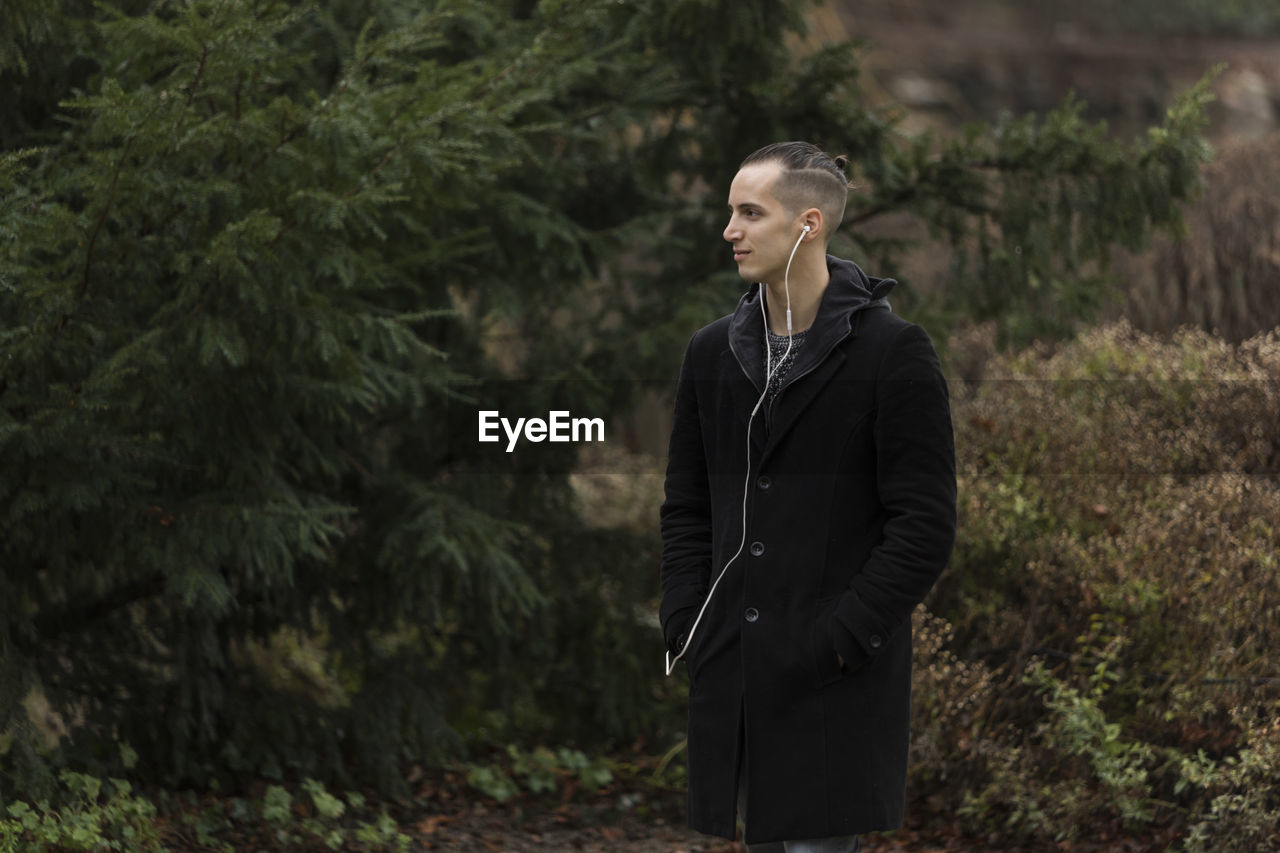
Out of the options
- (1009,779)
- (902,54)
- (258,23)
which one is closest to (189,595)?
(258,23)

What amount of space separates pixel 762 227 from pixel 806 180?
0.13m

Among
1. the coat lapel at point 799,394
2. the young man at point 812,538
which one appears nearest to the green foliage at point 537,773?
the young man at point 812,538

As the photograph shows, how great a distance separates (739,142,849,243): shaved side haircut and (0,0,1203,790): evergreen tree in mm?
1733

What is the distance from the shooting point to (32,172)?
438 centimetres

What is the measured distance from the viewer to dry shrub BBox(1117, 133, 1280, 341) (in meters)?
7.70

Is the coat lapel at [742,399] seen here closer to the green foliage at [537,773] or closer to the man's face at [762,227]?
the man's face at [762,227]

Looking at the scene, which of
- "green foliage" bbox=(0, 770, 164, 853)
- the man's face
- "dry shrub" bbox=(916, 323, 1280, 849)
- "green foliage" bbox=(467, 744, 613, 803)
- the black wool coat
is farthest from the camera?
"green foliage" bbox=(467, 744, 613, 803)

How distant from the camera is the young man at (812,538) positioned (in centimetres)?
263

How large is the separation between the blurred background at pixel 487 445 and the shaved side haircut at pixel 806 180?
1.73 meters

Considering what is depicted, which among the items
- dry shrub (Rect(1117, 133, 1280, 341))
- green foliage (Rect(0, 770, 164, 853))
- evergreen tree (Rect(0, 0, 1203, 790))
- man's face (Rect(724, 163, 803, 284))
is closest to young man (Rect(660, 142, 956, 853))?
man's face (Rect(724, 163, 803, 284))

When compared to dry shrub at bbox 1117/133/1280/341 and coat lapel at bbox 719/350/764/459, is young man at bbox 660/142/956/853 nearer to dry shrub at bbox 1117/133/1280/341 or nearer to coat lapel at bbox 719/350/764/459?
coat lapel at bbox 719/350/764/459

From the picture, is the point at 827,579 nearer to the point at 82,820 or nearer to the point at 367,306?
the point at 367,306

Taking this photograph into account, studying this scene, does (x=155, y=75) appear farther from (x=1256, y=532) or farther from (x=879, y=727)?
(x=1256, y=532)

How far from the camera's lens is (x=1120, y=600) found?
5109 mm
